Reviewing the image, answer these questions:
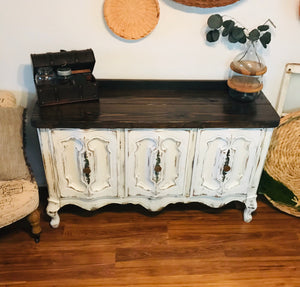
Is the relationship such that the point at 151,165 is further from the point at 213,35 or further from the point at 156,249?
the point at 213,35

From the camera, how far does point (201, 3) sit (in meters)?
1.97

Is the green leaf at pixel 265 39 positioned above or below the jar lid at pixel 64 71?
above

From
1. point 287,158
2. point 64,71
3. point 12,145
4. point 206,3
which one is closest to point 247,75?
point 206,3

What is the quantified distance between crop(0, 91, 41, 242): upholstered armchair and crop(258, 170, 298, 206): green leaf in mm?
1412

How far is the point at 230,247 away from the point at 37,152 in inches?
52.8

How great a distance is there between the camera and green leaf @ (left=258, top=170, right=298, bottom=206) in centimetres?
237

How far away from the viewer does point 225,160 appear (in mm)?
2066

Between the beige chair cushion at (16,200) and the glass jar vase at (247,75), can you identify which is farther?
the glass jar vase at (247,75)

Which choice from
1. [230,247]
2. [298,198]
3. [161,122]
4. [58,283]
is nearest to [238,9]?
[161,122]

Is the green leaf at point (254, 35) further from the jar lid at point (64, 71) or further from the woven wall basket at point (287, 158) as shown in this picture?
the jar lid at point (64, 71)

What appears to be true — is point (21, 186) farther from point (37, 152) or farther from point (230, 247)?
point (230, 247)

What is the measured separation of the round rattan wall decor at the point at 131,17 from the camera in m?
1.97

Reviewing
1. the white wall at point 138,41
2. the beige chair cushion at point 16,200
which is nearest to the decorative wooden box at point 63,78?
the white wall at point 138,41

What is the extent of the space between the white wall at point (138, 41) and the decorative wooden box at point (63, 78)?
141 mm
